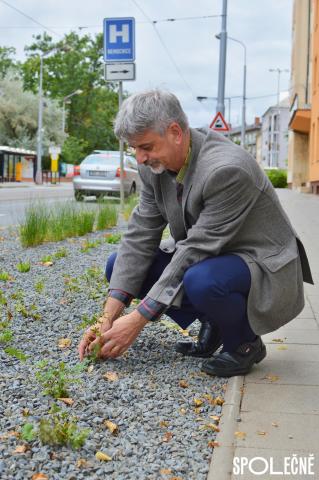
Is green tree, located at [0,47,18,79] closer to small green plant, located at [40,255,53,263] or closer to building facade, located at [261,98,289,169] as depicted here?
building facade, located at [261,98,289,169]

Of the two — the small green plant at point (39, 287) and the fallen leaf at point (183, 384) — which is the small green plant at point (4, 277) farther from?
the fallen leaf at point (183, 384)

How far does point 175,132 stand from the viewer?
3420 mm

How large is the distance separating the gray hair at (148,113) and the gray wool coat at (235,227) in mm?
271

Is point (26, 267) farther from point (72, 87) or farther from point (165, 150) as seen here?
point (72, 87)

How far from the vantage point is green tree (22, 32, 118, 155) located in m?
78.6

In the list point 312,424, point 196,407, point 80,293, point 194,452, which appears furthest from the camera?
point 80,293

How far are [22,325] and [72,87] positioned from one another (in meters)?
76.2

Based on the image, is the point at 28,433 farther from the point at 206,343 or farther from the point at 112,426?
the point at 206,343

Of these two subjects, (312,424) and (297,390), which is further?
(297,390)

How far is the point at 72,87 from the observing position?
78.5 m

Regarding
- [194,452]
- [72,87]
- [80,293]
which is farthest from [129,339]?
[72,87]

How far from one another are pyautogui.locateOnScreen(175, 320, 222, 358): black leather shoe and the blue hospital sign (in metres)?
9.10

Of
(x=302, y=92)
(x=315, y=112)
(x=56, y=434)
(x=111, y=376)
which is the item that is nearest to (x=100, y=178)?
(x=315, y=112)

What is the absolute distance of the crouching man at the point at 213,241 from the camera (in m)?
3.39
